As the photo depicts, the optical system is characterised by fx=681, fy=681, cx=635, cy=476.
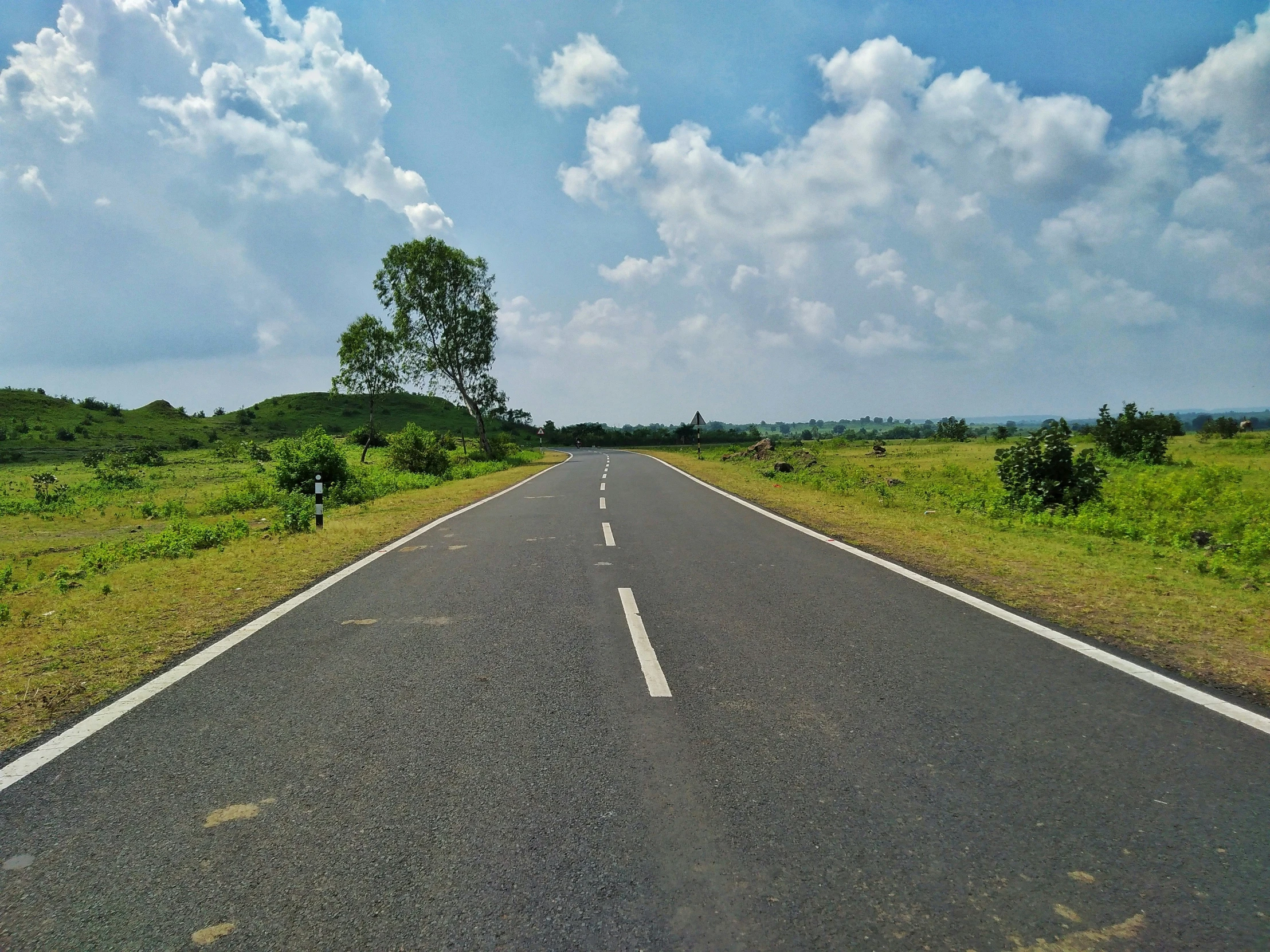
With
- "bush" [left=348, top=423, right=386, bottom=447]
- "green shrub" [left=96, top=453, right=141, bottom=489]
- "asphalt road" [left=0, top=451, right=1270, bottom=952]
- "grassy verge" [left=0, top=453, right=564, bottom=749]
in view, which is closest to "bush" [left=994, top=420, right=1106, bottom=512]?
"asphalt road" [left=0, top=451, right=1270, bottom=952]

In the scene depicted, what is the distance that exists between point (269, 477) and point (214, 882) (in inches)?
977

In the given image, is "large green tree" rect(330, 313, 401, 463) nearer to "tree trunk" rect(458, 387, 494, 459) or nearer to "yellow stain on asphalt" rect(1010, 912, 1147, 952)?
"tree trunk" rect(458, 387, 494, 459)

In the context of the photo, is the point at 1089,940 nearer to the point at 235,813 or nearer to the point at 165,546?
the point at 235,813

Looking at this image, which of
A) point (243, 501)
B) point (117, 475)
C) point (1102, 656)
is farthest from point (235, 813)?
point (117, 475)

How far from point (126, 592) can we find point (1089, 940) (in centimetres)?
944

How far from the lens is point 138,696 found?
461 cm

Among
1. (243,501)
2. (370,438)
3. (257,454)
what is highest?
(370,438)

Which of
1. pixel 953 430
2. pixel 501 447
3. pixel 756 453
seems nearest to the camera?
pixel 756 453

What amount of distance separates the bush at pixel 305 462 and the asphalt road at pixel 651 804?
45.7ft

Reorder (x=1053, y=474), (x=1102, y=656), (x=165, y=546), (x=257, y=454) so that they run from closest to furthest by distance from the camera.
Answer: (x=1102, y=656)
(x=165, y=546)
(x=1053, y=474)
(x=257, y=454)

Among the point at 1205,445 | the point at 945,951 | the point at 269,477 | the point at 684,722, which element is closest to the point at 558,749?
the point at 684,722

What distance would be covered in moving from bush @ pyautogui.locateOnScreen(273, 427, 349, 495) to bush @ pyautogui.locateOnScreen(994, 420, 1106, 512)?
17391mm

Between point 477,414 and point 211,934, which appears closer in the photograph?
point 211,934

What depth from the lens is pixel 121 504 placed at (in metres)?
22.8
